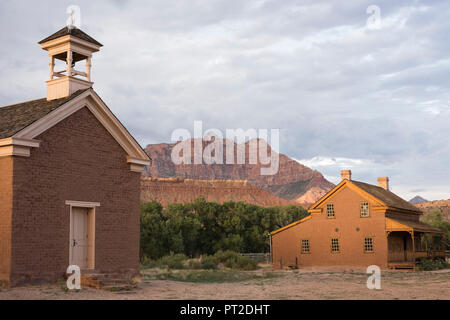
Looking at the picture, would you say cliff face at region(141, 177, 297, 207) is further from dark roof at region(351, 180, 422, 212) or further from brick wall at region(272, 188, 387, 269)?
brick wall at region(272, 188, 387, 269)

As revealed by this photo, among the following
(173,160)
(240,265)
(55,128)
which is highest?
(173,160)

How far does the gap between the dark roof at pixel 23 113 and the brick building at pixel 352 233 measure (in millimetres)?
24914

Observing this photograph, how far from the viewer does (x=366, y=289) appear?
20297 millimetres

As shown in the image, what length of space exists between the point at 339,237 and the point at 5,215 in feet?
92.1

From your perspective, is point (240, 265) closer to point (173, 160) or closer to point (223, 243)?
point (223, 243)

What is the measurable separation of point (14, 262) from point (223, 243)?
128 feet

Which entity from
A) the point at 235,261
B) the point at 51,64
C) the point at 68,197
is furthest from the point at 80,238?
the point at 235,261

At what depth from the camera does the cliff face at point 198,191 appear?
399ft

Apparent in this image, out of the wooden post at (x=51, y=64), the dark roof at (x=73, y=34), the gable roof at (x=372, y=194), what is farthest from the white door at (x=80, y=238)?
the gable roof at (x=372, y=194)

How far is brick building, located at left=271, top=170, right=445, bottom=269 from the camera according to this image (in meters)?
39.3

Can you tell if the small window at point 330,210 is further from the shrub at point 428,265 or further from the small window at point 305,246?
the shrub at point 428,265

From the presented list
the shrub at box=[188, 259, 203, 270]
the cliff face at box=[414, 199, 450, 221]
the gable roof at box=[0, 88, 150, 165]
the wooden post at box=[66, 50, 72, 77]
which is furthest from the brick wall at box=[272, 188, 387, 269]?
the cliff face at box=[414, 199, 450, 221]

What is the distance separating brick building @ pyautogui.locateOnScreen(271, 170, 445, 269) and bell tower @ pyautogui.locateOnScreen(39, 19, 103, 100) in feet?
78.3
